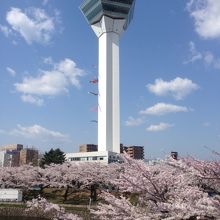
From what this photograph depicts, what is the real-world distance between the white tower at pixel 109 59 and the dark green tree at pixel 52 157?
18.6m

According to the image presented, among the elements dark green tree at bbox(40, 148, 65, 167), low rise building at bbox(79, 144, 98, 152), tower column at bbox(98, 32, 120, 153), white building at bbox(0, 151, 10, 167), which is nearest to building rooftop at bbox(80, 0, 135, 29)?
tower column at bbox(98, 32, 120, 153)

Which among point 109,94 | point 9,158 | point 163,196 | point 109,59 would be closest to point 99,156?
point 109,94

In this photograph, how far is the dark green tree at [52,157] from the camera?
75.8 meters

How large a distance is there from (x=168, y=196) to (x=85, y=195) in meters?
49.9

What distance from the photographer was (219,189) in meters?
7.77

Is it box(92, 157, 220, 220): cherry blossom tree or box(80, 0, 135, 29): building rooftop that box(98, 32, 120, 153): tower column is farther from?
box(92, 157, 220, 220): cherry blossom tree

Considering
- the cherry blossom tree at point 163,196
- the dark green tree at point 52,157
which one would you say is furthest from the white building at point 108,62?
the cherry blossom tree at point 163,196

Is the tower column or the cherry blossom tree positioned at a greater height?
the tower column

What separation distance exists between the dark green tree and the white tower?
733 inches

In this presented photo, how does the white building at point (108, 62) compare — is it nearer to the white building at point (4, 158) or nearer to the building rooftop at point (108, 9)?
the building rooftop at point (108, 9)

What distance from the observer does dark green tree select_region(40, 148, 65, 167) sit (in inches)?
2982

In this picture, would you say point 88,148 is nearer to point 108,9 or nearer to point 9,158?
point 9,158

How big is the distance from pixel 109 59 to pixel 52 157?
110 feet

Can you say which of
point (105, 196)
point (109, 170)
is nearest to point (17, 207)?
point (109, 170)
